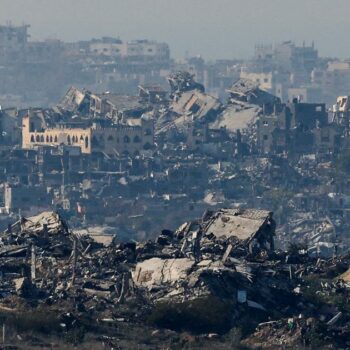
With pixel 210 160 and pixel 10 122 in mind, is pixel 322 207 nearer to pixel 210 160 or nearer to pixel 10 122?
pixel 210 160

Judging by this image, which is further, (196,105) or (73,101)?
(73,101)

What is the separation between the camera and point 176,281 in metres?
32.2

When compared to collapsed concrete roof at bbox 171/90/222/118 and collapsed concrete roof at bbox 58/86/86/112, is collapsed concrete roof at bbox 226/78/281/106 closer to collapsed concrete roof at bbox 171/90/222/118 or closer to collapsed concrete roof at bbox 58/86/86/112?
collapsed concrete roof at bbox 171/90/222/118

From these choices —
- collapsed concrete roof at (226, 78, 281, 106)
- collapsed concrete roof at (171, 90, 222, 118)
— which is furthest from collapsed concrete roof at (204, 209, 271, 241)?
collapsed concrete roof at (226, 78, 281, 106)

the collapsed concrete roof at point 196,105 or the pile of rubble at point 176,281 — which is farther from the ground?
the pile of rubble at point 176,281

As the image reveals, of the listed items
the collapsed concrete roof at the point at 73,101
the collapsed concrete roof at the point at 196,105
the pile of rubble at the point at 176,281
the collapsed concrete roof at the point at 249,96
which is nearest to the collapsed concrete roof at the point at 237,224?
the pile of rubble at the point at 176,281

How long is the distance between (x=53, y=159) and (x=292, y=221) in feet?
54.6

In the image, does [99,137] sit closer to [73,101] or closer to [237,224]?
[73,101]

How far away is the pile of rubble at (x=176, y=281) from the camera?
30391 mm

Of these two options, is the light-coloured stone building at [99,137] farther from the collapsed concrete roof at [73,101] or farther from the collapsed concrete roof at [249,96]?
the collapsed concrete roof at [73,101]

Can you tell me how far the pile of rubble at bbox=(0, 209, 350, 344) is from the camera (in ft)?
99.7

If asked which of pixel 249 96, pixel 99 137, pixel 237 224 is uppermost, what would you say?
pixel 237 224

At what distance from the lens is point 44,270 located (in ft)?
112

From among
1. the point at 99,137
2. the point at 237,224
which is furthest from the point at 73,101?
the point at 237,224
